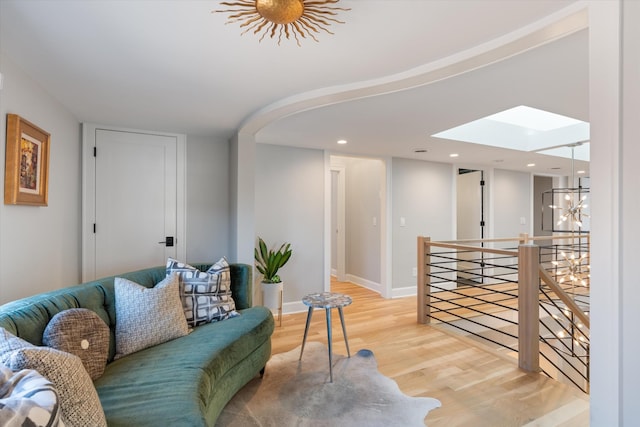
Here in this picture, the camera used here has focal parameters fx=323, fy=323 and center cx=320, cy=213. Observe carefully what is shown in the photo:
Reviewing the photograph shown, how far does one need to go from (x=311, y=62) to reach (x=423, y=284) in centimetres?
260

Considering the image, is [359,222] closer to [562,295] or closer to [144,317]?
[562,295]

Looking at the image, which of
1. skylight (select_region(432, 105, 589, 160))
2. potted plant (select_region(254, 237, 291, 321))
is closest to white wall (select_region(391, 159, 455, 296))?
skylight (select_region(432, 105, 589, 160))

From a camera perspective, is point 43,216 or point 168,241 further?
point 168,241

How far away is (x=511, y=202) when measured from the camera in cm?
566

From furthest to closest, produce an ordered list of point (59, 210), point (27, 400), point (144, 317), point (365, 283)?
point (365, 283) < point (59, 210) < point (144, 317) < point (27, 400)

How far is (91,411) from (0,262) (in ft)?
4.46

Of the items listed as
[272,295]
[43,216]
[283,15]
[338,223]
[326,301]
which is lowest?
[272,295]

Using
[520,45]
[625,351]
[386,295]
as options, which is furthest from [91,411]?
[386,295]

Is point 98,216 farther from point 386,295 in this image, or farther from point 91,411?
point 386,295

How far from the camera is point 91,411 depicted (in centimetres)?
102

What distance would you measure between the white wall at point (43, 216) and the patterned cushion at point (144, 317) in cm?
62

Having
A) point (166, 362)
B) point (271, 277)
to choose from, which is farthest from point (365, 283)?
point (166, 362)

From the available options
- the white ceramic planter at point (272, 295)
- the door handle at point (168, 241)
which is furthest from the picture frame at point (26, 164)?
the white ceramic planter at point (272, 295)

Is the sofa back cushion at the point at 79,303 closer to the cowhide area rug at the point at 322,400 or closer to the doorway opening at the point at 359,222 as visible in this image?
the cowhide area rug at the point at 322,400
